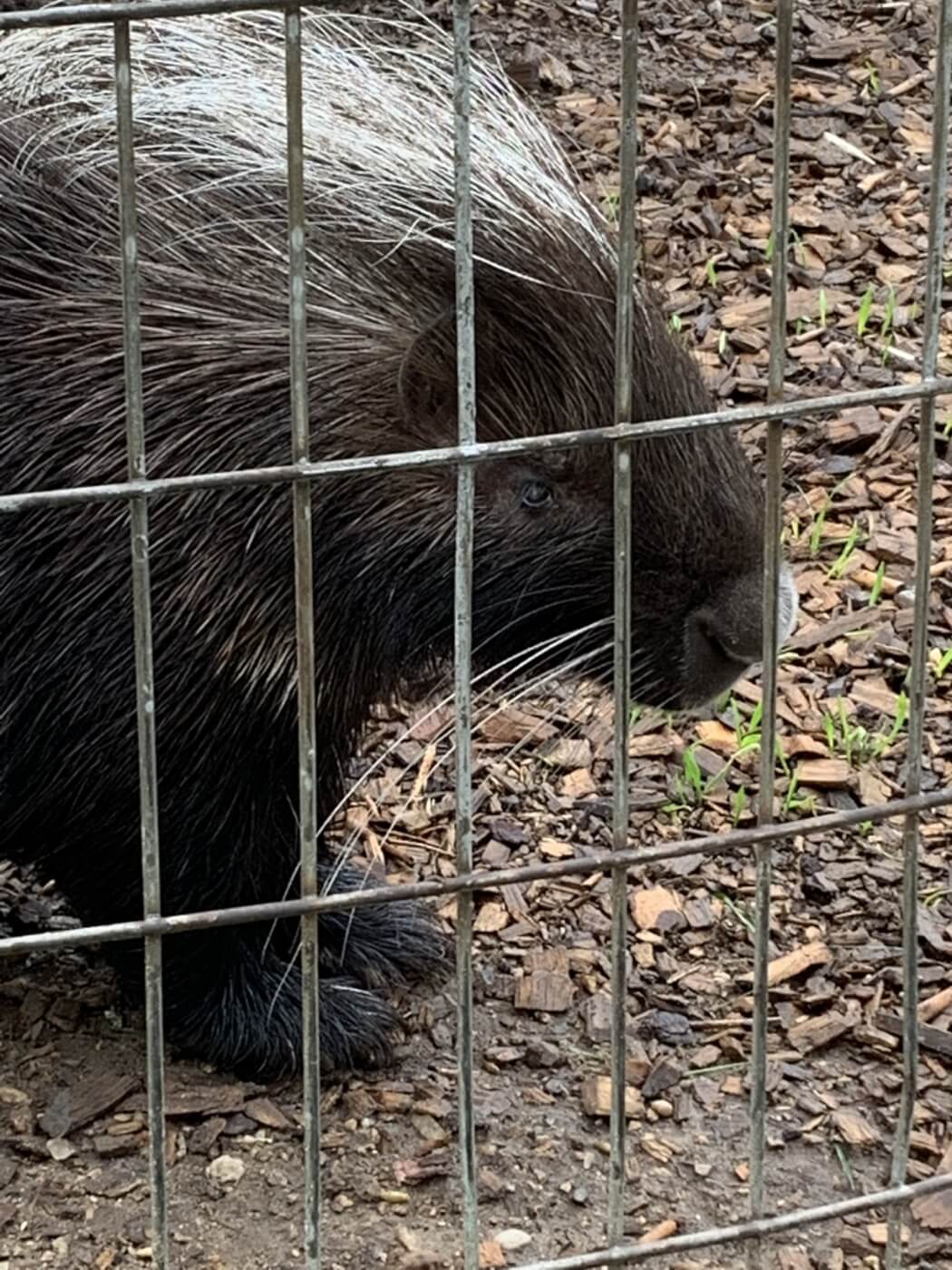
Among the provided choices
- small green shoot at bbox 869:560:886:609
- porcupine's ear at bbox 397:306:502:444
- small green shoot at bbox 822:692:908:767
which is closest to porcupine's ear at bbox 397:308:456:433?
porcupine's ear at bbox 397:306:502:444

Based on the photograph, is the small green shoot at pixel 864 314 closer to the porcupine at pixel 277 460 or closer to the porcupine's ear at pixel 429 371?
the porcupine at pixel 277 460

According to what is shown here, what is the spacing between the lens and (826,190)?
477cm

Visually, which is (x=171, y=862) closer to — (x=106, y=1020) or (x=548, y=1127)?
(x=106, y=1020)

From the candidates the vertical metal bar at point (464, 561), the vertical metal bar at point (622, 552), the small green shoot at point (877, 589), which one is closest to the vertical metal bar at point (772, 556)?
the vertical metal bar at point (622, 552)

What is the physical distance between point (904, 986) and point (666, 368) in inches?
31.6

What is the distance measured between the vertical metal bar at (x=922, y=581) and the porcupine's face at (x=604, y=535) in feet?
1.53

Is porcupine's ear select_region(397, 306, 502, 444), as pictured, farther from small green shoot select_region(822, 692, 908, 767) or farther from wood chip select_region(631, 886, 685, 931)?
small green shoot select_region(822, 692, 908, 767)

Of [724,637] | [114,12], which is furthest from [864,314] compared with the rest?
[114,12]

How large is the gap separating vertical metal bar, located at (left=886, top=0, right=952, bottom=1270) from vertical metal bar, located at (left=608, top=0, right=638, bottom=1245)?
242 millimetres

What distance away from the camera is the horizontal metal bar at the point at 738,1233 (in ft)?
6.17

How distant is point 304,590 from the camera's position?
165 centimetres

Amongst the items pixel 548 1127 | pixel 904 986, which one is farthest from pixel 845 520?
pixel 904 986

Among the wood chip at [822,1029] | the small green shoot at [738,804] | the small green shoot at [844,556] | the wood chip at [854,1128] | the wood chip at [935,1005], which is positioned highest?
the small green shoot at [844,556]

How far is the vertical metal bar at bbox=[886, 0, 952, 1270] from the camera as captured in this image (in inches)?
66.0
